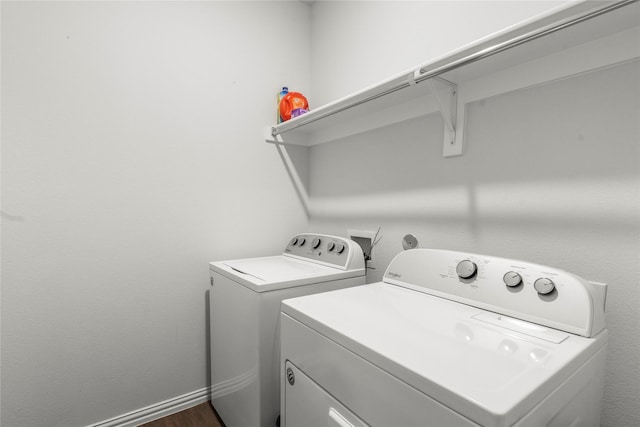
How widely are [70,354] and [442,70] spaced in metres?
1.91

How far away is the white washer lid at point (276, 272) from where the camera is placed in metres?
1.17

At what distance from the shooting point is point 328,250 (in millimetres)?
1496

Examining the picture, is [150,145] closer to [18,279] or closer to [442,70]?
[18,279]

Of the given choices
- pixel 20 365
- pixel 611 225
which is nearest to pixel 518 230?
pixel 611 225

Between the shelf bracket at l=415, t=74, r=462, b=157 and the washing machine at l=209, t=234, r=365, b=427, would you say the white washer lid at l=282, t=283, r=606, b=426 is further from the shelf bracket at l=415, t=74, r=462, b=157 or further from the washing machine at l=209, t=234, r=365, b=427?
the shelf bracket at l=415, t=74, r=462, b=157

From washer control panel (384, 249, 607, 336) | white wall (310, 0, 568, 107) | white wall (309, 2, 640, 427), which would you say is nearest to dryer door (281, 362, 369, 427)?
washer control panel (384, 249, 607, 336)

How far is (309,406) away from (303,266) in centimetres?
73

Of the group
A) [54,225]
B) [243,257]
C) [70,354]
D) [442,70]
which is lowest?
[70,354]

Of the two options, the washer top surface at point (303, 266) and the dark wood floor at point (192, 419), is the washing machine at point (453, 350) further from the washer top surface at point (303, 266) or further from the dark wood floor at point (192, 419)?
the dark wood floor at point (192, 419)

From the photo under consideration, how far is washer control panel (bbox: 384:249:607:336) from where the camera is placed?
702 mm

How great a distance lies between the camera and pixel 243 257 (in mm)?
1801

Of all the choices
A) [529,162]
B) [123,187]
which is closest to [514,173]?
[529,162]

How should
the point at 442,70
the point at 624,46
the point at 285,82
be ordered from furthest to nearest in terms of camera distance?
1. the point at 285,82
2. the point at 442,70
3. the point at 624,46

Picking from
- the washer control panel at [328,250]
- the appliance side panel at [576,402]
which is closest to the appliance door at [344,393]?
the appliance side panel at [576,402]
